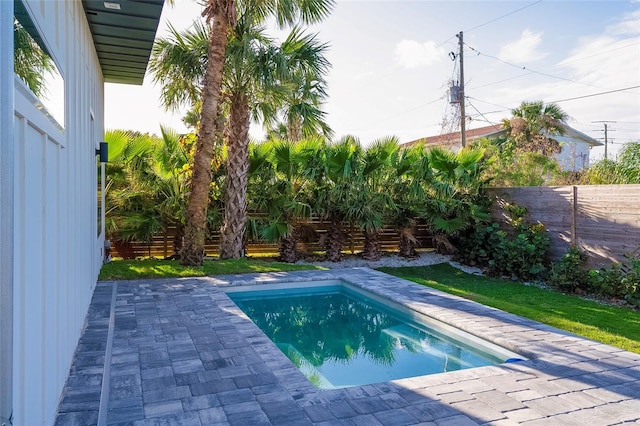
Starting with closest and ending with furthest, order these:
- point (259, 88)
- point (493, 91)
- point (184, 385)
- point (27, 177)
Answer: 1. point (27, 177)
2. point (184, 385)
3. point (259, 88)
4. point (493, 91)

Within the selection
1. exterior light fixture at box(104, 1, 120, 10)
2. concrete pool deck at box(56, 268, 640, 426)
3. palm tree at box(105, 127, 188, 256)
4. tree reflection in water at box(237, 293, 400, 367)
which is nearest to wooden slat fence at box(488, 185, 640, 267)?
concrete pool deck at box(56, 268, 640, 426)

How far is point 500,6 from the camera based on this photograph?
59.4 feet

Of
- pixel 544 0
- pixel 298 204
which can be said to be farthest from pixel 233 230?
pixel 544 0

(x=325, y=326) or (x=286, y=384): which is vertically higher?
(x=286, y=384)

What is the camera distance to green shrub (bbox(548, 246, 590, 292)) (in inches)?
358

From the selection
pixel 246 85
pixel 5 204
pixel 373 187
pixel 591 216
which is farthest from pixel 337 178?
pixel 5 204

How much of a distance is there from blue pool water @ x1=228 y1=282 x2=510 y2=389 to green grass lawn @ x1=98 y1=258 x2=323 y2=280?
1212mm

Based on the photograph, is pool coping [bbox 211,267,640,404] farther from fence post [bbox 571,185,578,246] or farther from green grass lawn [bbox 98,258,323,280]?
fence post [bbox 571,185,578,246]

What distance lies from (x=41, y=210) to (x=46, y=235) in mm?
256

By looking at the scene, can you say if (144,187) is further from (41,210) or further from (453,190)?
(41,210)

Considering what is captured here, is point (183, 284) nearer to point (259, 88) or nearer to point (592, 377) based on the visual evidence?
point (259, 88)

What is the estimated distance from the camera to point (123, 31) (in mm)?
6773

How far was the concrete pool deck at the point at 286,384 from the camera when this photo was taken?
11.5 ft

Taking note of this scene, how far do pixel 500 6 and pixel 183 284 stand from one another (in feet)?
54.9
